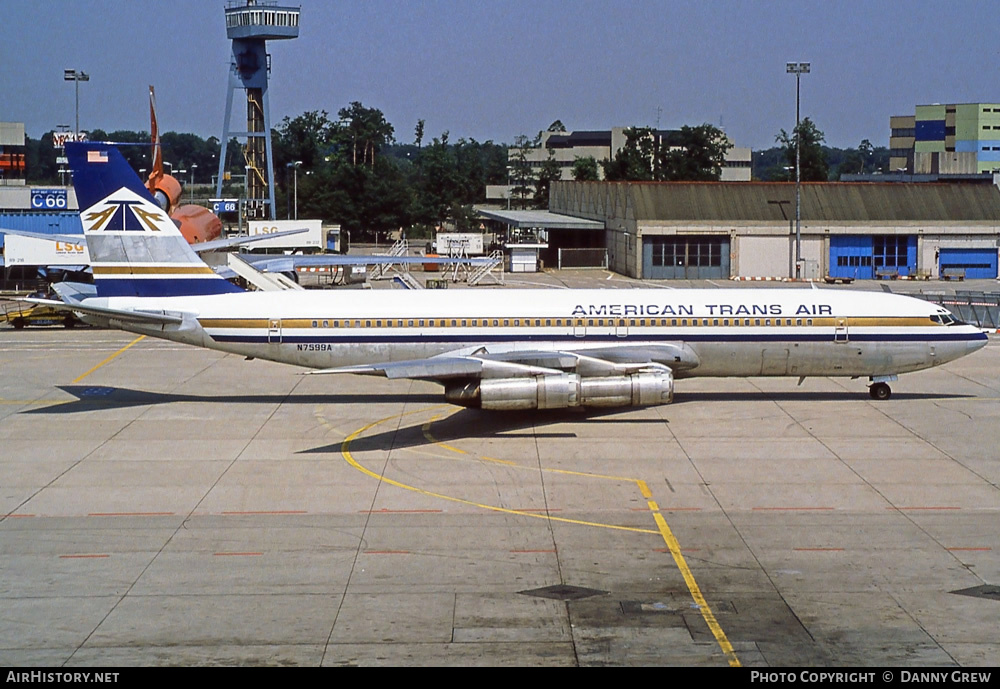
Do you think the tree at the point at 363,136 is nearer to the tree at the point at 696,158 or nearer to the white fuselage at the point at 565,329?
the tree at the point at 696,158

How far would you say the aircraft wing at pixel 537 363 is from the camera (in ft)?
113

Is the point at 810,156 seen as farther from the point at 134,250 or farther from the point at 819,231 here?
the point at 134,250

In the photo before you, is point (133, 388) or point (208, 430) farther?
point (133, 388)

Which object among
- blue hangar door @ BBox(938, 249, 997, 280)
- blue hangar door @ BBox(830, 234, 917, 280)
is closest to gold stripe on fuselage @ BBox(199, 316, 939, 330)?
blue hangar door @ BBox(830, 234, 917, 280)

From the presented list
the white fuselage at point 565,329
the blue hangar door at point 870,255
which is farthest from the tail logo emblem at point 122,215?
the blue hangar door at point 870,255

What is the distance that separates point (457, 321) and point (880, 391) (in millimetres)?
15672

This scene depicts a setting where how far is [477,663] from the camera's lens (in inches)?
704

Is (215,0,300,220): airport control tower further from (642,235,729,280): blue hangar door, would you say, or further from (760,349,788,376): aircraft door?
(760,349,788,376): aircraft door

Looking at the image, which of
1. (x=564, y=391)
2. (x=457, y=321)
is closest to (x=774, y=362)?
(x=564, y=391)

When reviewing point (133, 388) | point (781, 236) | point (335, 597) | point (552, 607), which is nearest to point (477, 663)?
point (552, 607)

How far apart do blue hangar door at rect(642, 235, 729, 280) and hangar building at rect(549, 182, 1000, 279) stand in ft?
0.27
